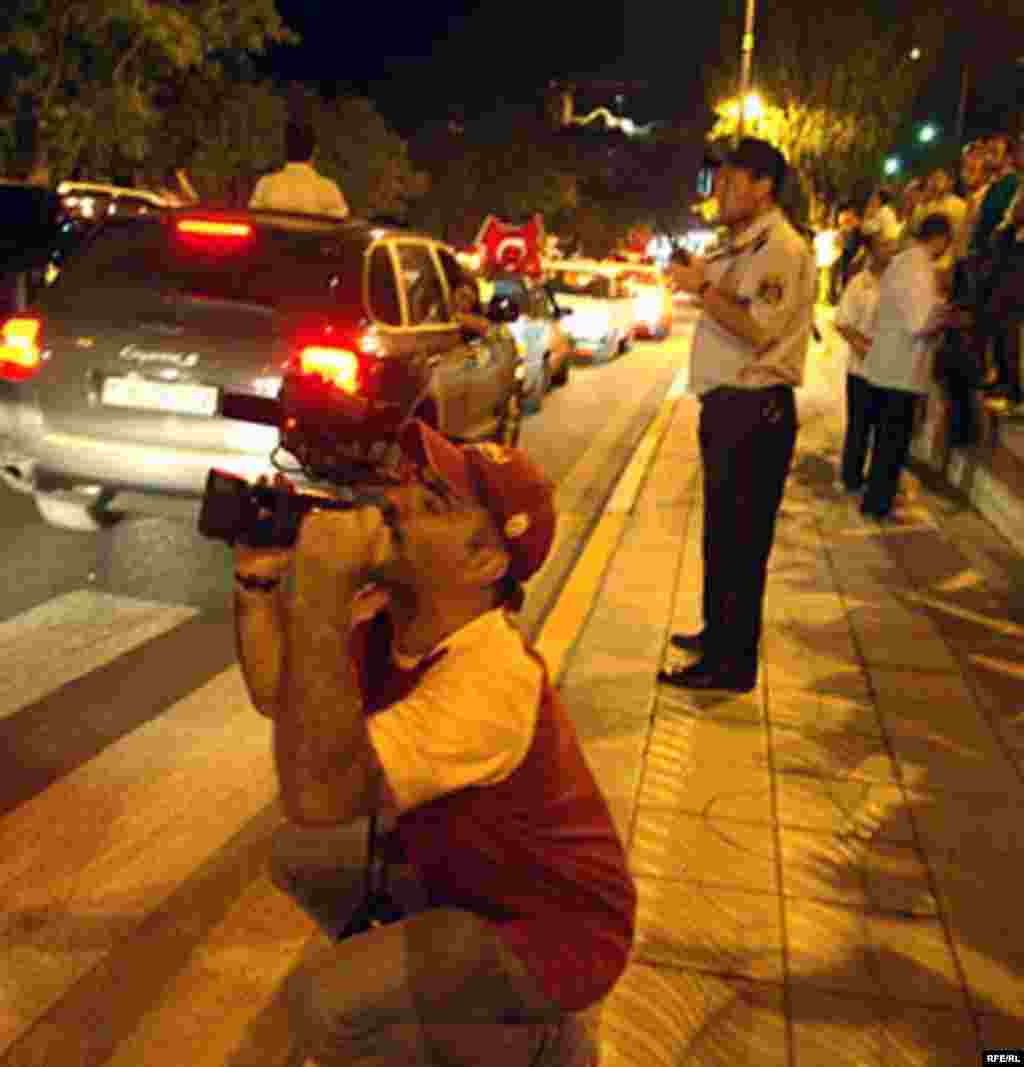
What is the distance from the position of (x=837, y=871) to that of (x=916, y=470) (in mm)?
7261

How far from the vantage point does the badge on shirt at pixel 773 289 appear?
4.75 metres

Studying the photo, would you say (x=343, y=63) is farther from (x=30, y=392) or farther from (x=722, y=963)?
(x=722, y=963)

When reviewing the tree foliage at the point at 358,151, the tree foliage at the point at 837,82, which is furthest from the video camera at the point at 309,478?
the tree foliage at the point at 837,82

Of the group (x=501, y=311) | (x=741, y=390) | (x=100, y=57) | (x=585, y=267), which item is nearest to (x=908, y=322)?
(x=501, y=311)

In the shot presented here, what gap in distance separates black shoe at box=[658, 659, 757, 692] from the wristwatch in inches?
128

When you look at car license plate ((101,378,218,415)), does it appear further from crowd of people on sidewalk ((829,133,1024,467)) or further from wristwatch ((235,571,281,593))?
crowd of people on sidewalk ((829,133,1024,467))

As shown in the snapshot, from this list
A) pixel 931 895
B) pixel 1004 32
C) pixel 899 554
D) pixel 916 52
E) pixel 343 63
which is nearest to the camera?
pixel 931 895

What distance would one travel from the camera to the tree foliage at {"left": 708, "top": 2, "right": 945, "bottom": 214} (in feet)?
111

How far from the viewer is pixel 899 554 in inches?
305

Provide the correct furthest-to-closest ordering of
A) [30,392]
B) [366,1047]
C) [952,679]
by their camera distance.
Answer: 1. [30,392]
2. [952,679]
3. [366,1047]

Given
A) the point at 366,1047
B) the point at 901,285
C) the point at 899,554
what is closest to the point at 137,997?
the point at 366,1047

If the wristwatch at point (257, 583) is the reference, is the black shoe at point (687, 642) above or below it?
below

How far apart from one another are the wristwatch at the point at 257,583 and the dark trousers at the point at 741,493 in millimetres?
2955

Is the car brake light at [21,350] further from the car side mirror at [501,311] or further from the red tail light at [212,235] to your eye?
the car side mirror at [501,311]
